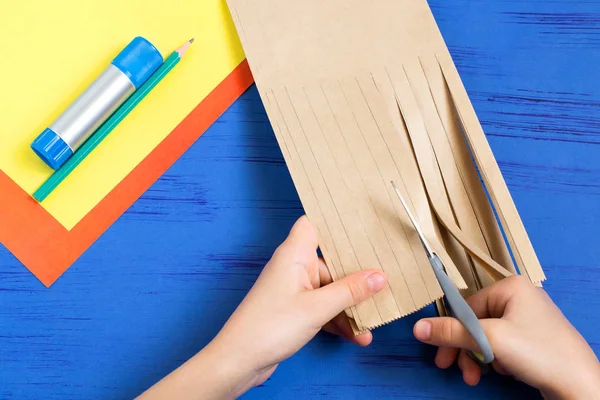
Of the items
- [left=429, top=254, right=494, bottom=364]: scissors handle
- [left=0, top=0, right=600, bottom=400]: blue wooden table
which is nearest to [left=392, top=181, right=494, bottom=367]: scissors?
[left=429, top=254, right=494, bottom=364]: scissors handle

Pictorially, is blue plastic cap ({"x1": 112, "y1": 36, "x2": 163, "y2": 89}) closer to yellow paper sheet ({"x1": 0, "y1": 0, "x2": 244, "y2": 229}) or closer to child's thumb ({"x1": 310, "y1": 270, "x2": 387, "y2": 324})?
yellow paper sheet ({"x1": 0, "y1": 0, "x2": 244, "y2": 229})

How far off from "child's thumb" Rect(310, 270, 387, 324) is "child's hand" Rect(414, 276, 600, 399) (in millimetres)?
74

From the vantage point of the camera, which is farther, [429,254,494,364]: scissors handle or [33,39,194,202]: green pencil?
[33,39,194,202]: green pencil

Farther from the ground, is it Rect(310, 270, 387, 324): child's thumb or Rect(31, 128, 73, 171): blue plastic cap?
Rect(31, 128, 73, 171): blue plastic cap

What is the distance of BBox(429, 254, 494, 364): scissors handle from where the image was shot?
488 mm

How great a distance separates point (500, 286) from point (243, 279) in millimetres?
295

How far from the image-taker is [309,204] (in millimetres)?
590

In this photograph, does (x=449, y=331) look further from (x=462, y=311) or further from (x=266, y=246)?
(x=266, y=246)

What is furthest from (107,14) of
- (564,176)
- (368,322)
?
(564,176)

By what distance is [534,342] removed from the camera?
1.64ft

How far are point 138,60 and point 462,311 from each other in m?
0.47

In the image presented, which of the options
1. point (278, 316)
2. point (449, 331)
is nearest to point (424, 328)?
point (449, 331)

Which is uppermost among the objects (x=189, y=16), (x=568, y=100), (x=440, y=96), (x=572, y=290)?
(x=189, y=16)

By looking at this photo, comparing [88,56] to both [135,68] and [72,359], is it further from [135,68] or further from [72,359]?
[72,359]
